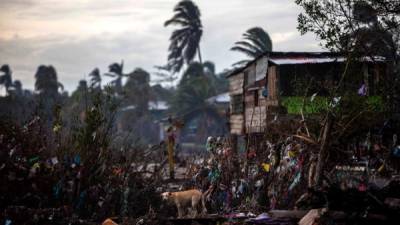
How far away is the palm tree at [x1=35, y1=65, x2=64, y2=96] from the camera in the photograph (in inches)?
2088

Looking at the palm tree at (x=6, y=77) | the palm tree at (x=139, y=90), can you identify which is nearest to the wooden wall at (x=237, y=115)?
the palm tree at (x=139, y=90)

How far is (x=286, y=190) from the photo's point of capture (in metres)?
10.9

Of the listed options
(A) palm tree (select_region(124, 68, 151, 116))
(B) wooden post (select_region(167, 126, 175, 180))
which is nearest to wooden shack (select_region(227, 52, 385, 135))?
(B) wooden post (select_region(167, 126, 175, 180))

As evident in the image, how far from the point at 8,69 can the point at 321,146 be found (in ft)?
215

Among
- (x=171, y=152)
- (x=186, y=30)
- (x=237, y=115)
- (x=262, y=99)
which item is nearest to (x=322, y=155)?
(x=171, y=152)

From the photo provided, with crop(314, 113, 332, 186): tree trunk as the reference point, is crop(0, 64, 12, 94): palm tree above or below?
above

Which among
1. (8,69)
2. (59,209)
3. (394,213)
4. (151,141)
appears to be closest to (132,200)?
(59,209)

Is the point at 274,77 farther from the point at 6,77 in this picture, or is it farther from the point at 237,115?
the point at 6,77

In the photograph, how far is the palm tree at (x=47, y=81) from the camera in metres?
53.0

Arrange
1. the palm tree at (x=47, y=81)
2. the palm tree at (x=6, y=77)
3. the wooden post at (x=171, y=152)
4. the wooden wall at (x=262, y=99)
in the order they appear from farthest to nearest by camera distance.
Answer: the palm tree at (x=6, y=77)
the palm tree at (x=47, y=81)
the wooden wall at (x=262, y=99)
the wooden post at (x=171, y=152)

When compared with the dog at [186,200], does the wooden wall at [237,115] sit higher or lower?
higher

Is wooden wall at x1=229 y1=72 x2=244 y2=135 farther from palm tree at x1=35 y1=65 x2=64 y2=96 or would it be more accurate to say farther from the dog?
palm tree at x1=35 y1=65 x2=64 y2=96

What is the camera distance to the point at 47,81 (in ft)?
175

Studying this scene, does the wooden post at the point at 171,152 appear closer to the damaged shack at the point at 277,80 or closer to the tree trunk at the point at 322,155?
the damaged shack at the point at 277,80
